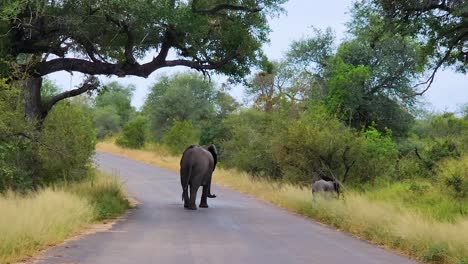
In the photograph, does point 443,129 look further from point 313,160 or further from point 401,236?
point 401,236

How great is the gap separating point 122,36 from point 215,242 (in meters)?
9.20

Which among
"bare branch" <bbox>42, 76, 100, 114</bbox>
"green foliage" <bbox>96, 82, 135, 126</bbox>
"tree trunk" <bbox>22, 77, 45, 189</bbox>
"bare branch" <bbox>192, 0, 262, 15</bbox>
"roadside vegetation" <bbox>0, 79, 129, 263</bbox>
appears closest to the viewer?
"roadside vegetation" <bbox>0, 79, 129, 263</bbox>

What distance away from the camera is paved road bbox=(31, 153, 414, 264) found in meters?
10.2

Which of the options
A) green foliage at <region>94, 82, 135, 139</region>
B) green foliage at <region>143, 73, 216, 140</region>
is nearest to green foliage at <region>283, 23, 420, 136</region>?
green foliage at <region>143, 73, 216, 140</region>

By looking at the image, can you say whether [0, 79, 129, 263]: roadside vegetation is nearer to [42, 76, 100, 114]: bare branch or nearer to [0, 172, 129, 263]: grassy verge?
[0, 172, 129, 263]: grassy verge

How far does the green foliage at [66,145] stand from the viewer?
62.9 feet

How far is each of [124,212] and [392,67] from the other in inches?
877

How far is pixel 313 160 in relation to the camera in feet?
78.2

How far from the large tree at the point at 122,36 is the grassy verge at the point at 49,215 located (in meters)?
3.32

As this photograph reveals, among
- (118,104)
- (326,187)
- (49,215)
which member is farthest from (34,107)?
(118,104)

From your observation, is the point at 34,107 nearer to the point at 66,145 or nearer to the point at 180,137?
the point at 66,145

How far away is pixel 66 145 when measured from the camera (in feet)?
67.4

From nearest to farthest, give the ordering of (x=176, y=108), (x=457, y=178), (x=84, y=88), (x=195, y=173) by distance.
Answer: (x=457, y=178) → (x=195, y=173) → (x=84, y=88) → (x=176, y=108)

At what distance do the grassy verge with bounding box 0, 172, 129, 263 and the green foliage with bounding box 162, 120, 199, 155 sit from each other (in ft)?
114
